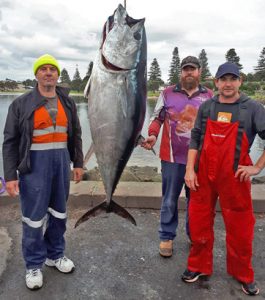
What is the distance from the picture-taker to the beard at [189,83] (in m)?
3.92

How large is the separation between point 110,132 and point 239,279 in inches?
80.5

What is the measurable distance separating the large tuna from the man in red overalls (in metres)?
0.86

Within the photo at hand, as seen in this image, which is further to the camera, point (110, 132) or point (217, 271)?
point (217, 271)

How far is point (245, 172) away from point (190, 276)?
4.02 feet

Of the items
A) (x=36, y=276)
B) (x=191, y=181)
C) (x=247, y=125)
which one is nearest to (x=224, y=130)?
(x=247, y=125)

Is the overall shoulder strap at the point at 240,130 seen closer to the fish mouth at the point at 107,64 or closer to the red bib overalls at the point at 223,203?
the red bib overalls at the point at 223,203

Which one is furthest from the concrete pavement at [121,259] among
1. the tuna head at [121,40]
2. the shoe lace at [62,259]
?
the tuna head at [121,40]

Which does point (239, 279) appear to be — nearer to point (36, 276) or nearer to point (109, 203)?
point (109, 203)

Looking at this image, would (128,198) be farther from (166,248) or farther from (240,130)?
(240,130)

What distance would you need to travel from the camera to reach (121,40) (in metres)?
2.41

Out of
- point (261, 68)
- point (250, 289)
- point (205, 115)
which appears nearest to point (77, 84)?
point (205, 115)

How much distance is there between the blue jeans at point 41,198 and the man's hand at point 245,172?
1.64 metres

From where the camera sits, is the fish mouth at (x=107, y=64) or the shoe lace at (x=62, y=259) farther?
the shoe lace at (x=62, y=259)

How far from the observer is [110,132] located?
2709 millimetres
